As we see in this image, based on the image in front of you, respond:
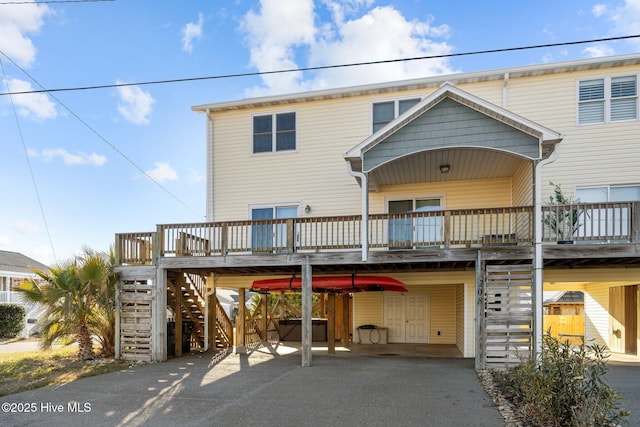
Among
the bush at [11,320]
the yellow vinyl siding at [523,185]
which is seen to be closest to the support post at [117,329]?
the bush at [11,320]

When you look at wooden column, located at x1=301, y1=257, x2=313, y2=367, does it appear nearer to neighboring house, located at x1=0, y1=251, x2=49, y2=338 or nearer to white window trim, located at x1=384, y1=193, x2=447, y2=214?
white window trim, located at x1=384, y1=193, x2=447, y2=214

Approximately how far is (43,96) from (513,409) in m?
15.9

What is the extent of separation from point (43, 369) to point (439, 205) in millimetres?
12246

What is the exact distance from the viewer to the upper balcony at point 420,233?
10281mm

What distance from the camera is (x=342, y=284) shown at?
11.7 m

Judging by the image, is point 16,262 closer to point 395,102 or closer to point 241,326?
point 241,326

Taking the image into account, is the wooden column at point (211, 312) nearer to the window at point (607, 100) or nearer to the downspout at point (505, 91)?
the downspout at point (505, 91)

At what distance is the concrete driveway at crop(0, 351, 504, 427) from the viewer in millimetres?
6683

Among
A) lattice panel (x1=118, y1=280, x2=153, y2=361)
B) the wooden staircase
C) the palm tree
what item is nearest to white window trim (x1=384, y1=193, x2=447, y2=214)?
the wooden staircase

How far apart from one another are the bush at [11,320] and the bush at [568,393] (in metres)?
21.3

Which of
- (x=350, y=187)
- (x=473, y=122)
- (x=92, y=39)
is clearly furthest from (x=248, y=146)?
(x=473, y=122)

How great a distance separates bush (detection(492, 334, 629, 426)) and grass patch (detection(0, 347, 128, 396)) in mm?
9571

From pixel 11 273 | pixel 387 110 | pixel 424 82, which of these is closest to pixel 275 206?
pixel 387 110

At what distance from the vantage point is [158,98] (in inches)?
699
